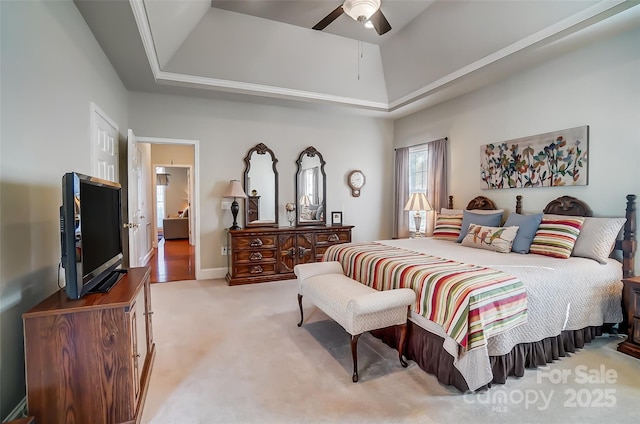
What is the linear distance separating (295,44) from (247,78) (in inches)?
31.9

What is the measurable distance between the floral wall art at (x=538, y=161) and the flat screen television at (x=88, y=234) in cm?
420

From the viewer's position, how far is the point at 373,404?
1.91m

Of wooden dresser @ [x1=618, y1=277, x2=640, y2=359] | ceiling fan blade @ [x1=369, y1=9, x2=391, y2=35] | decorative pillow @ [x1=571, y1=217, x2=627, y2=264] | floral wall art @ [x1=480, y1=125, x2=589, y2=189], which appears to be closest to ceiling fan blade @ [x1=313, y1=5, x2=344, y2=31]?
ceiling fan blade @ [x1=369, y1=9, x2=391, y2=35]

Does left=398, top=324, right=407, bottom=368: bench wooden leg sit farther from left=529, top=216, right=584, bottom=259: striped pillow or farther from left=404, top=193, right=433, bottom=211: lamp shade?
left=404, top=193, right=433, bottom=211: lamp shade

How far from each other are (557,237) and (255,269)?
366cm

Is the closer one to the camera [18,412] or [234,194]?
[18,412]

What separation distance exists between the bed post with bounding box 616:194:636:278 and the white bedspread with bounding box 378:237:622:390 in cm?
8

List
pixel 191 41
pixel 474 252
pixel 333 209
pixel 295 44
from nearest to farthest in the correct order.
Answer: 1. pixel 474 252
2. pixel 191 41
3. pixel 295 44
4. pixel 333 209

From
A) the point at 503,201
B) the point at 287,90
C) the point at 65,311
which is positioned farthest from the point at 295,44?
the point at 65,311

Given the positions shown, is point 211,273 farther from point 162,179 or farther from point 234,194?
point 162,179

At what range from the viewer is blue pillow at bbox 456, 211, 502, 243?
3727 millimetres

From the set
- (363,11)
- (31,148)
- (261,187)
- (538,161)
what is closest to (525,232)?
(538,161)

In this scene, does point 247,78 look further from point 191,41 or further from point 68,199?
point 68,199

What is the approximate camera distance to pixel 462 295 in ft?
6.51
